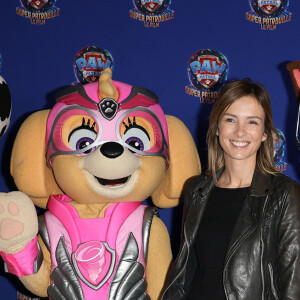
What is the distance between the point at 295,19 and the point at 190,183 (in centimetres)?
117

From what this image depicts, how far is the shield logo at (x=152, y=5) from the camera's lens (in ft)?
9.93

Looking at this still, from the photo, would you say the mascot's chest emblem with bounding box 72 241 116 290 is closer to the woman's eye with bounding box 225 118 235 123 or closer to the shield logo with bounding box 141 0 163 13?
the woman's eye with bounding box 225 118 235 123

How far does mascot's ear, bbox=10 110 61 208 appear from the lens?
2.40 m

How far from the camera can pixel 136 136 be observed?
2338 mm

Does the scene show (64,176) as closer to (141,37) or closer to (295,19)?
(141,37)

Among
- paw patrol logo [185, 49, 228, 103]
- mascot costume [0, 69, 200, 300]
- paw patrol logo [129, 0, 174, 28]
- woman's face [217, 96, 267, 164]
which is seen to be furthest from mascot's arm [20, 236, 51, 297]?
paw patrol logo [129, 0, 174, 28]

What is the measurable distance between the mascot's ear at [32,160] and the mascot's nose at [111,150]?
0.35 meters

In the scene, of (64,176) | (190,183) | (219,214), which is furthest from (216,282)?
(64,176)

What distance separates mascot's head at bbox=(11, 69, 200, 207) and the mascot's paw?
0.21 meters

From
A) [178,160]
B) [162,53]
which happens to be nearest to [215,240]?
[178,160]

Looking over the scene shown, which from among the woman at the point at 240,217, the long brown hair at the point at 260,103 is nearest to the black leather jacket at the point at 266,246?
the woman at the point at 240,217

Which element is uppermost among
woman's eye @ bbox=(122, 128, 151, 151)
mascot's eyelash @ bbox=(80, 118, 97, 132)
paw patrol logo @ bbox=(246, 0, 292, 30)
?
paw patrol logo @ bbox=(246, 0, 292, 30)

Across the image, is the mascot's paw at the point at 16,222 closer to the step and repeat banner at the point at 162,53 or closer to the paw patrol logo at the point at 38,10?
the step and repeat banner at the point at 162,53

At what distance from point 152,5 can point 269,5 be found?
65 cm
